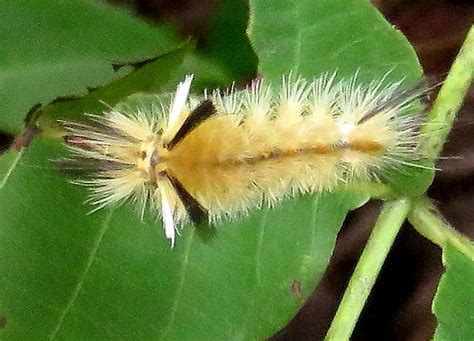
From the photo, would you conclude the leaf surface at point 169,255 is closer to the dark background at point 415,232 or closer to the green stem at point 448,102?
the green stem at point 448,102

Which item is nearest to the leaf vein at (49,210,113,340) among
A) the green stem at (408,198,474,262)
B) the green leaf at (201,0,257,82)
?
the green stem at (408,198,474,262)

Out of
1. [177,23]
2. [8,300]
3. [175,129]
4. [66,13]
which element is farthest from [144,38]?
[8,300]

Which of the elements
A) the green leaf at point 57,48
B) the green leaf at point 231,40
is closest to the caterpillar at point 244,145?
the green leaf at point 57,48

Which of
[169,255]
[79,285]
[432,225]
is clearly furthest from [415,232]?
[79,285]

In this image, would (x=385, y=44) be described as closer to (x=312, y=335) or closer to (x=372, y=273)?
(x=372, y=273)

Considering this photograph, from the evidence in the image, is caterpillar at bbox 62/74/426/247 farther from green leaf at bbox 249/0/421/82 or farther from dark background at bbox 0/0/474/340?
dark background at bbox 0/0/474/340

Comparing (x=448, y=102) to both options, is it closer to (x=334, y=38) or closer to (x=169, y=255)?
(x=334, y=38)
